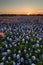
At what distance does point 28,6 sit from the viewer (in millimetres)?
3828

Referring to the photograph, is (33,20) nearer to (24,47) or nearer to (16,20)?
(16,20)

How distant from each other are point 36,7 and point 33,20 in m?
0.48

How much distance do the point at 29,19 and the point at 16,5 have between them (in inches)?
18.3

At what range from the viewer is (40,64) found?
5.32 ft

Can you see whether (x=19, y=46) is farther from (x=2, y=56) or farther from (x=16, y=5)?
(x=16, y=5)

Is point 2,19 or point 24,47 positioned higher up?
point 24,47

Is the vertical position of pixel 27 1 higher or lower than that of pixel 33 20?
higher

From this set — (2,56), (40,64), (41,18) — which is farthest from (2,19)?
(40,64)

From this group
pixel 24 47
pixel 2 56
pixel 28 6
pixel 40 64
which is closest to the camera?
pixel 40 64

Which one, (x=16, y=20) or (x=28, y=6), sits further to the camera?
(x=16, y=20)

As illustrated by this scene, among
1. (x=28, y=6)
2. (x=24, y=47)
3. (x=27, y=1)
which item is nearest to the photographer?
(x=24, y=47)

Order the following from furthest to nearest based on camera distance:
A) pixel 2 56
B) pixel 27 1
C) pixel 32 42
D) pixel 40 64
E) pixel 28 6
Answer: pixel 27 1
pixel 28 6
pixel 32 42
pixel 2 56
pixel 40 64

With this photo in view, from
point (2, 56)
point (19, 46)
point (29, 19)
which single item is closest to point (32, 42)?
point (19, 46)

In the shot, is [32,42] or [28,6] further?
[28,6]
